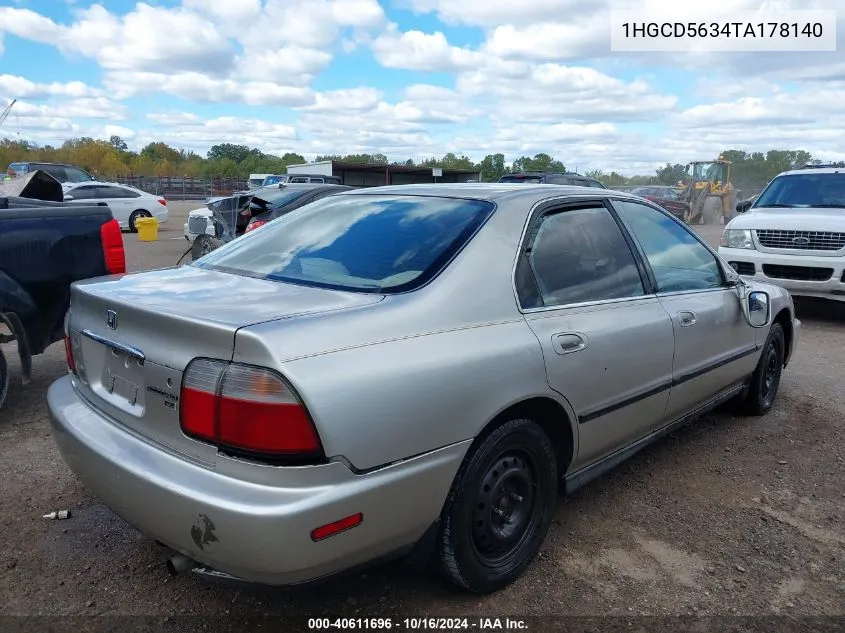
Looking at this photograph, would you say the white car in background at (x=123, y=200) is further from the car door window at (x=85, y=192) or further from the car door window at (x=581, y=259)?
the car door window at (x=581, y=259)

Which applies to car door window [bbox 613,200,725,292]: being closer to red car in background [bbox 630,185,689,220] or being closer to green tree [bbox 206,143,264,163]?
red car in background [bbox 630,185,689,220]

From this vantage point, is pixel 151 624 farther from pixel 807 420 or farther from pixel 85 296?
pixel 807 420

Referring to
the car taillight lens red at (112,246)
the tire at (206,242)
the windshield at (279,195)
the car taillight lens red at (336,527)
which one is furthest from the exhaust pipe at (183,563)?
the windshield at (279,195)

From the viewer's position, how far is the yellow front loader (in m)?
29.8

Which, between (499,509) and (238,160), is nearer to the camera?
(499,509)

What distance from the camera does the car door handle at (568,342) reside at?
2.72 meters

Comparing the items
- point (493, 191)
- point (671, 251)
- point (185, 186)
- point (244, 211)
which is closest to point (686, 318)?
point (671, 251)

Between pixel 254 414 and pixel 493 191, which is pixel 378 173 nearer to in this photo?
pixel 493 191

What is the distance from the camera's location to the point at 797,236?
7871 millimetres

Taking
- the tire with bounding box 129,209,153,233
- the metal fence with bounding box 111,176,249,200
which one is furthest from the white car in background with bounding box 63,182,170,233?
the metal fence with bounding box 111,176,249,200

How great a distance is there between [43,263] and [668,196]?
2739cm

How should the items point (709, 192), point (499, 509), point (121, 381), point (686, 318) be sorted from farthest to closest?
point (709, 192) < point (686, 318) < point (499, 509) < point (121, 381)

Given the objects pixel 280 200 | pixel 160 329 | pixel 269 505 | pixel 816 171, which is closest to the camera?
pixel 269 505

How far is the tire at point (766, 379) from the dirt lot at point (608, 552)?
1.22 ft
